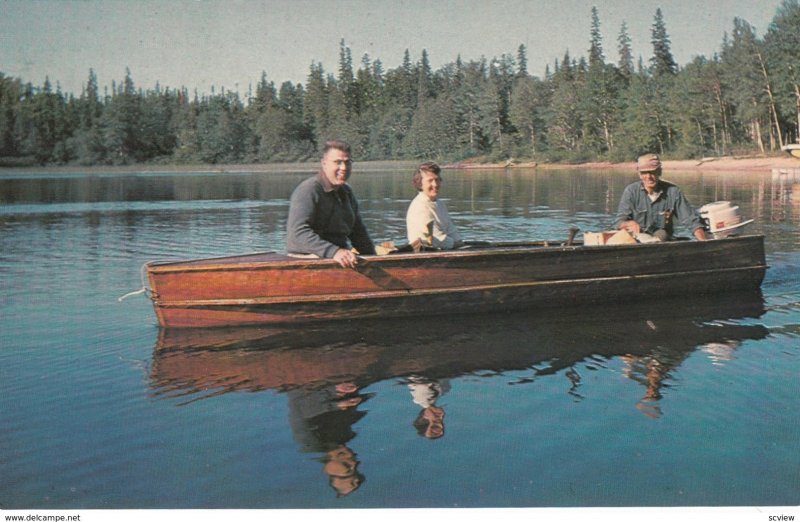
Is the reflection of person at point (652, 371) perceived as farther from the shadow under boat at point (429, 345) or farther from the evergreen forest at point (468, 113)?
the evergreen forest at point (468, 113)

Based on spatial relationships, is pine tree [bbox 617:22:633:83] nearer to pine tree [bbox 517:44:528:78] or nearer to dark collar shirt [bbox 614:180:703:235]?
pine tree [bbox 517:44:528:78]

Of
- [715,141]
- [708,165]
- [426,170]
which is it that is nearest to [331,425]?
[426,170]

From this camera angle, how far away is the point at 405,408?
6199 millimetres

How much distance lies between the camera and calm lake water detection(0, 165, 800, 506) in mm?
4762

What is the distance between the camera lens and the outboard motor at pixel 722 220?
35.3ft

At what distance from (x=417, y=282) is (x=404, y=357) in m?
1.44

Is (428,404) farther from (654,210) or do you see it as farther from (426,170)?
(654,210)

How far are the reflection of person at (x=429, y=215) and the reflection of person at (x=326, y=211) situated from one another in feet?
2.68

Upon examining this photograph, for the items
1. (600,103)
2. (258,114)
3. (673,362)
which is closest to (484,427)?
(673,362)

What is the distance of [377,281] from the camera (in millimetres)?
8875

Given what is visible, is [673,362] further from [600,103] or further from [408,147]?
[408,147]

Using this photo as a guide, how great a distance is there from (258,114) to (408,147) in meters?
25.1

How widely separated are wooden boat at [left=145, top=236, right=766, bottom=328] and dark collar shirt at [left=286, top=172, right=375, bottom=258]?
0.20m

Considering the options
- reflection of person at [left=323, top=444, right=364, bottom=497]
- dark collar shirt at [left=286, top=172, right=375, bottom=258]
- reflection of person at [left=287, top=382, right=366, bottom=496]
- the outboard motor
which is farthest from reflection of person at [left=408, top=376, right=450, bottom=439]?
the outboard motor
